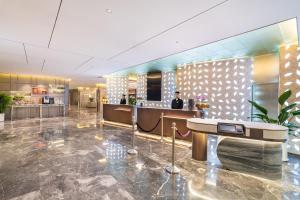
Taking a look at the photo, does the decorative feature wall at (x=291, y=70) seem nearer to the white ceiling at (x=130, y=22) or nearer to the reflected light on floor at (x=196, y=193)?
the white ceiling at (x=130, y=22)

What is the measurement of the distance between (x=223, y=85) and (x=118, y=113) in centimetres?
520

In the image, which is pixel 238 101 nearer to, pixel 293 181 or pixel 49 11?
pixel 293 181

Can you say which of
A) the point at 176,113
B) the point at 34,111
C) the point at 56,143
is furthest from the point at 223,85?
the point at 34,111

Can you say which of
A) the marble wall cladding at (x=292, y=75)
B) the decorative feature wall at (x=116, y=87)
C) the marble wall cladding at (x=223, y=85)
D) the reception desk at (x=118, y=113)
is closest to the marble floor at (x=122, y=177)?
the marble wall cladding at (x=292, y=75)

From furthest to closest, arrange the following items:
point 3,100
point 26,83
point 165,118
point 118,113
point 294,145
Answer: point 26,83 < point 3,100 < point 118,113 < point 165,118 < point 294,145

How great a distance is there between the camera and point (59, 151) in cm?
416

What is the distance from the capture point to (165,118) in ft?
18.8

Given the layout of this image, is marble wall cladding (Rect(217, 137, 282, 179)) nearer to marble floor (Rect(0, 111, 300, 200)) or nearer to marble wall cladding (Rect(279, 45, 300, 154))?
marble floor (Rect(0, 111, 300, 200))

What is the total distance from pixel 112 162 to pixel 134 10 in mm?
3096

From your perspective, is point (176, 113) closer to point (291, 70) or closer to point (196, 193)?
point (196, 193)

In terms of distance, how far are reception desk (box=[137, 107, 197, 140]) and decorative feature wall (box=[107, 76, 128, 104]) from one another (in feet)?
16.0

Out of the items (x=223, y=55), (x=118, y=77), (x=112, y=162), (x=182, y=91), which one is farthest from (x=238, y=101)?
(x=118, y=77)

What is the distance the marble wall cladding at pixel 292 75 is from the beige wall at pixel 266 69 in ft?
3.21

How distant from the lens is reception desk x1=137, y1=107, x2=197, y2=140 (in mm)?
5230
